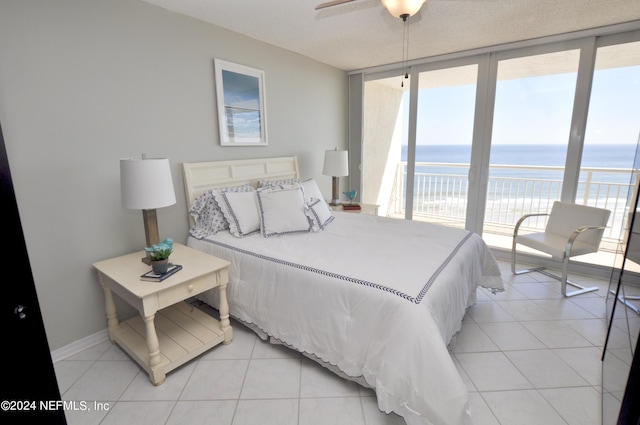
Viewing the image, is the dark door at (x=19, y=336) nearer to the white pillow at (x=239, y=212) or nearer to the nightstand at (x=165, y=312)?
the nightstand at (x=165, y=312)

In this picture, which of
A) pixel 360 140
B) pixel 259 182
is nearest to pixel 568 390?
pixel 259 182

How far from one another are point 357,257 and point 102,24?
2.42 metres

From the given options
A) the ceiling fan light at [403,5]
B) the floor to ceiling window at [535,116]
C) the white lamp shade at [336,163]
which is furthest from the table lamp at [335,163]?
the ceiling fan light at [403,5]

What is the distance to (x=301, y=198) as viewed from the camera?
110 inches

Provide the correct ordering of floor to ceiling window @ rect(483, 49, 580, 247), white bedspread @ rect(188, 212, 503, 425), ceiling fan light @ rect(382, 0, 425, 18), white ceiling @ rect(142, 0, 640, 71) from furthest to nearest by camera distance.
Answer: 1. floor to ceiling window @ rect(483, 49, 580, 247)
2. white ceiling @ rect(142, 0, 640, 71)
3. ceiling fan light @ rect(382, 0, 425, 18)
4. white bedspread @ rect(188, 212, 503, 425)

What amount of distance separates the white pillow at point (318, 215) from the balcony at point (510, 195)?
1.99 meters

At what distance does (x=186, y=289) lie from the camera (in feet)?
6.37

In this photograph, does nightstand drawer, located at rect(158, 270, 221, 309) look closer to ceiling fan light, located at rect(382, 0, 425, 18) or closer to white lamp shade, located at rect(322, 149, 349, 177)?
ceiling fan light, located at rect(382, 0, 425, 18)

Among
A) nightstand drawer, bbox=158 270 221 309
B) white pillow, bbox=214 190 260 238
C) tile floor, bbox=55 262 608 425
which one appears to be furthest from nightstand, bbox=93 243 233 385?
white pillow, bbox=214 190 260 238

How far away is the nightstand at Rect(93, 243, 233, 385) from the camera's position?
1.82 meters

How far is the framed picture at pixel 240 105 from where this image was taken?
2940 millimetres

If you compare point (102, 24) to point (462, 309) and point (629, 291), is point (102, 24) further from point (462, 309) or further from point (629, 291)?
point (629, 291)

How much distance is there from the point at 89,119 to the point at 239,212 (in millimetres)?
1232

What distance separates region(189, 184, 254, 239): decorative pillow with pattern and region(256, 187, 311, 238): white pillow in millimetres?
368
